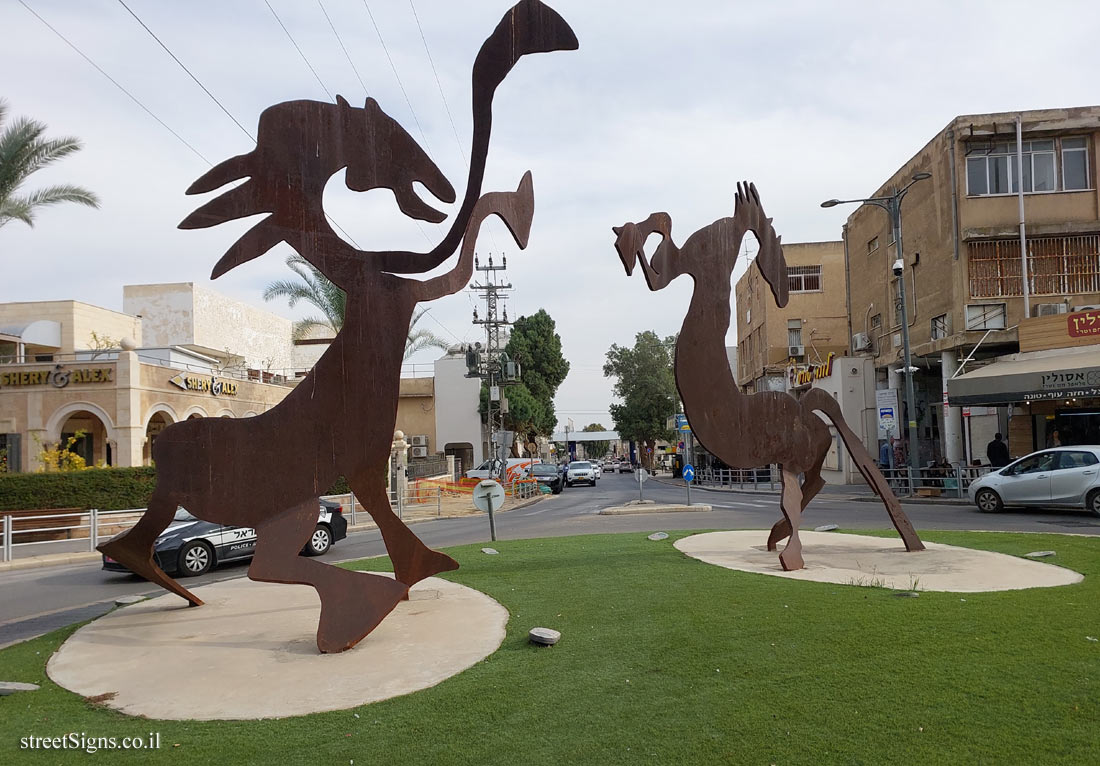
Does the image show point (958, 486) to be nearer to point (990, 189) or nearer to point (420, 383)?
point (990, 189)

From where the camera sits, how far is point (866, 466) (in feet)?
38.0

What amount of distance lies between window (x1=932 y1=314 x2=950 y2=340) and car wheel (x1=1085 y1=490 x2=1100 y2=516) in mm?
11177

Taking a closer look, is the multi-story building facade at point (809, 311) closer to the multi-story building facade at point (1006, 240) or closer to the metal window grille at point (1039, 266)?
the multi-story building facade at point (1006, 240)

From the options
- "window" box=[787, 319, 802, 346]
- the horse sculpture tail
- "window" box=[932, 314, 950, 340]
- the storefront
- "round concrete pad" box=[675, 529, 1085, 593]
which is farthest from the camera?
"window" box=[787, 319, 802, 346]

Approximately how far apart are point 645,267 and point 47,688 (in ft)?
23.5

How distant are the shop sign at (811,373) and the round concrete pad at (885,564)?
80.4 feet

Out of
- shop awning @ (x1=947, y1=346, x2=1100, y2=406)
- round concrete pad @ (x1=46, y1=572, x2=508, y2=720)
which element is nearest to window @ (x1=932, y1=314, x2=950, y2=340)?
shop awning @ (x1=947, y1=346, x2=1100, y2=406)

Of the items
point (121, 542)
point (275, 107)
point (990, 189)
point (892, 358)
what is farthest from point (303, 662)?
point (892, 358)

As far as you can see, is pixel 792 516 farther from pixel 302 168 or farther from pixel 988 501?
pixel 988 501

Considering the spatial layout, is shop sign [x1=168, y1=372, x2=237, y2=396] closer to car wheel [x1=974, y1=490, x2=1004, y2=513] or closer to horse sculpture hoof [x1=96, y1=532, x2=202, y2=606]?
horse sculpture hoof [x1=96, y1=532, x2=202, y2=606]

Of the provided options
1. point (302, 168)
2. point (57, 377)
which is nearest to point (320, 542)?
point (302, 168)

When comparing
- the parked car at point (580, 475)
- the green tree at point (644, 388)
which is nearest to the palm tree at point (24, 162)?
the parked car at point (580, 475)

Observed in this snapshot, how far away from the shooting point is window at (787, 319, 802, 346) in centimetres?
4575

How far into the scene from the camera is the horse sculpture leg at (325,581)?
6.93 m
